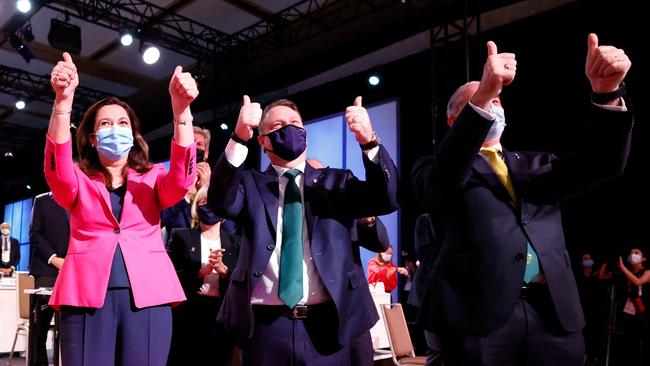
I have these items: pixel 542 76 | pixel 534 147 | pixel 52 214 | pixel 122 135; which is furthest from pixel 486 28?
pixel 122 135

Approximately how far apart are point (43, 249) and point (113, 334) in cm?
317

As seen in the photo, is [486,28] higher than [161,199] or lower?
higher

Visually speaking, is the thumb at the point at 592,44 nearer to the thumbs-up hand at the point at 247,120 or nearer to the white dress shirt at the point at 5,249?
the thumbs-up hand at the point at 247,120

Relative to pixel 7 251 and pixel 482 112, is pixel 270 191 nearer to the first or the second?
pixel 482 112

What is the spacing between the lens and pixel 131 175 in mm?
2336

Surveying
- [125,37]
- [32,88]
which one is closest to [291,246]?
[125,37]

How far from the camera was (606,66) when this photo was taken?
1.68 m

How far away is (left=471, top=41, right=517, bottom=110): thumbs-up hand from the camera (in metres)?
1.65

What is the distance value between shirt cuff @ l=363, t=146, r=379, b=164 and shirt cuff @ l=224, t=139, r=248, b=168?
40 cm

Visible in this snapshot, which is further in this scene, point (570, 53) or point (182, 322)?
point (570, 53)

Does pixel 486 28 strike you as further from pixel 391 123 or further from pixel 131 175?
pixel 131 175

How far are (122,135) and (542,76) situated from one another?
6.35 m

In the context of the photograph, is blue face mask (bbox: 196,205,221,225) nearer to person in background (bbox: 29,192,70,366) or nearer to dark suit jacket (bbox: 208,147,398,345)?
dark suit jacket (bbox: 208,147,398,345)

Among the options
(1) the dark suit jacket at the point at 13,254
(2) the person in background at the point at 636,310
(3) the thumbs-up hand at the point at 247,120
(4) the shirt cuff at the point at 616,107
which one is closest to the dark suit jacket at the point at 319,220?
(3) the thumbs-up hand at the point at 247,120
